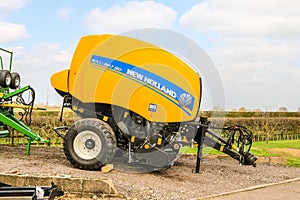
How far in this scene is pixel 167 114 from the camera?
31.0ft

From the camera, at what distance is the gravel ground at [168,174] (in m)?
8.01

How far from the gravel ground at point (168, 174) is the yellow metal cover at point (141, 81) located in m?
1.35

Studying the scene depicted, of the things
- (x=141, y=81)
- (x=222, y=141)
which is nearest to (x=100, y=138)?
(x=141, y=81)

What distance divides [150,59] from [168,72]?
48cm

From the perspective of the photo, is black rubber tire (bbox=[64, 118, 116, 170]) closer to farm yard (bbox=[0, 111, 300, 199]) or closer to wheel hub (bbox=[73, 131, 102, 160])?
wheel hub (bbox=[73, 131, 102, 160])

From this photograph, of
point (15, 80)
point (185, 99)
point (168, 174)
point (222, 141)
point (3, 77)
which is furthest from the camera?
point (15, 80)

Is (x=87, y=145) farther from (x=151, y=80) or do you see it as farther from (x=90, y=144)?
(x=151, y=80)

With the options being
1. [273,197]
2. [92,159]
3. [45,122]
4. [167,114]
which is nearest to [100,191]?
[92,159]

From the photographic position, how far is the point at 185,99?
9555 millimetres

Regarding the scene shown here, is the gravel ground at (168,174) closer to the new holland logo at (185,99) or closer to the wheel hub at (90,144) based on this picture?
the wheel hub at (90,144)

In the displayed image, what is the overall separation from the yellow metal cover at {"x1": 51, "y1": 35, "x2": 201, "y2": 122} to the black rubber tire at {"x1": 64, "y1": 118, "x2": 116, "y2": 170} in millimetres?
545

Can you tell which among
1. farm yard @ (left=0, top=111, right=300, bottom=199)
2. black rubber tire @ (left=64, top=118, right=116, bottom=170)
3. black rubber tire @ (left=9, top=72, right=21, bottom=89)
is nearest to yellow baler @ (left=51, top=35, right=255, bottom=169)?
black rubber tire @ (left=64, top=118, right=116, bottom=170)

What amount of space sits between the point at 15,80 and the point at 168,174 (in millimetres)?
4727

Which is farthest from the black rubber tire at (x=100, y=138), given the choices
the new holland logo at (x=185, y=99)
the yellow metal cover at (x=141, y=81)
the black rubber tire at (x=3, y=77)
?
the black rubber tire at (x=3, y=77)
